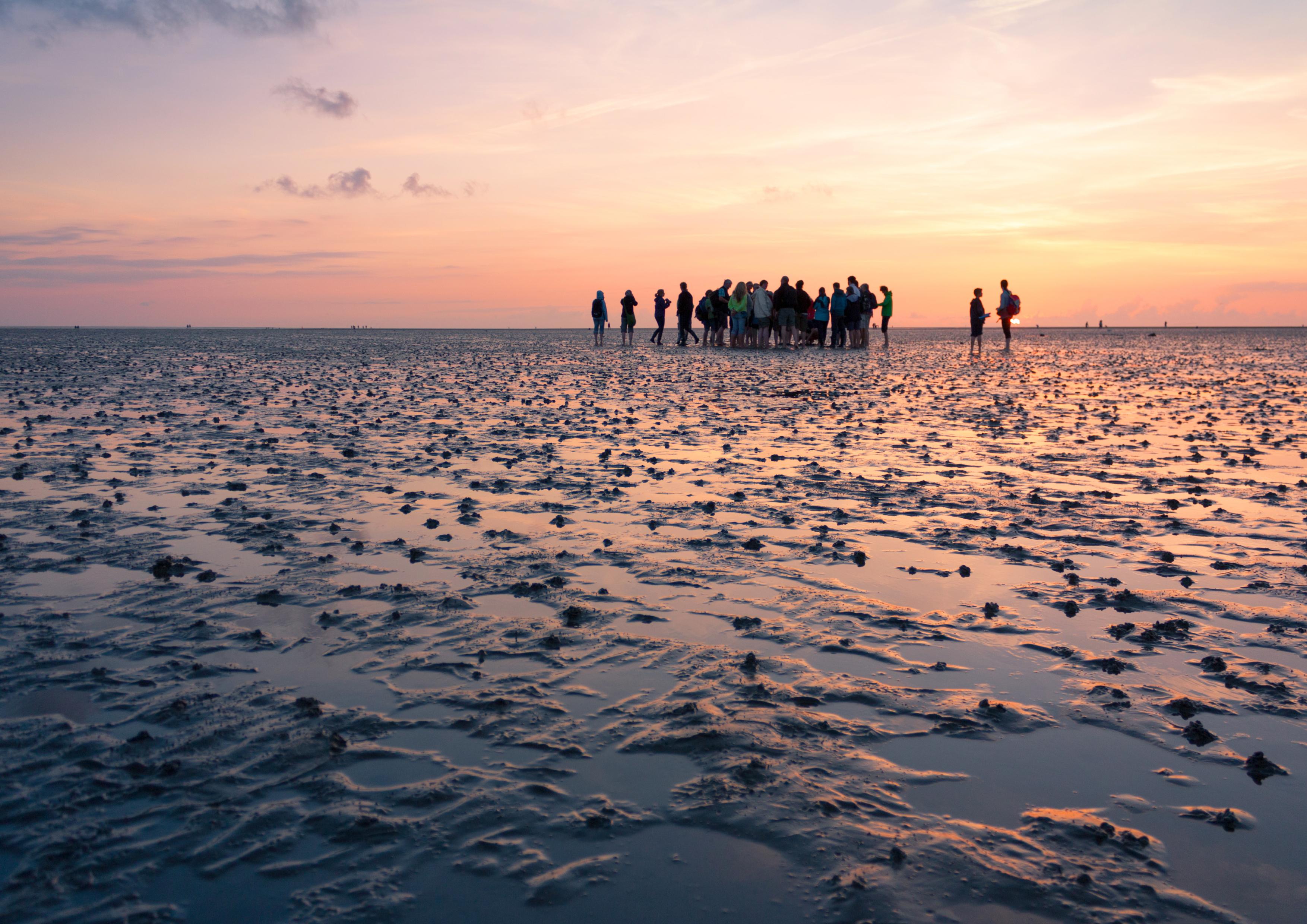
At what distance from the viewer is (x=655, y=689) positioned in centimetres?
483

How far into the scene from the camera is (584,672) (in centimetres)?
506

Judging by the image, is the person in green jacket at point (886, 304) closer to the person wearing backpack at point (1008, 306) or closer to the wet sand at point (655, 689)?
the person wearing backpack at point (1008, 306)

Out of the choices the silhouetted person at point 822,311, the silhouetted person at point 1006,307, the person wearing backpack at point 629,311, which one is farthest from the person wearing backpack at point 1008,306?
the person wearing backpack at point 629,311

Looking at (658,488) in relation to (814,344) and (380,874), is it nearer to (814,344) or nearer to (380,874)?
(380,874)

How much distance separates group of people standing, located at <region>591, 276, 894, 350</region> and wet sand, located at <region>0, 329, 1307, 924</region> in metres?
27.5

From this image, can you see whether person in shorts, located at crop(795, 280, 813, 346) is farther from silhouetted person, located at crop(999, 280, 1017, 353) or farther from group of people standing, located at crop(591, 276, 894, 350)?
silhouetted person, located at crop(999, 280, 1017, 353)

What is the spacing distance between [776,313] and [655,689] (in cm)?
3683

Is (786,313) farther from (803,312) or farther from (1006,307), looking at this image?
(1006,307)

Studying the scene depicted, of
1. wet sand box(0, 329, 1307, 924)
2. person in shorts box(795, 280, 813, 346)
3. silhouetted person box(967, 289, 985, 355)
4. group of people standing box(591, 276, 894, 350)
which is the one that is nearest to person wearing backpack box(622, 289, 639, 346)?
group of people standing box(591, 276, 894, 350)

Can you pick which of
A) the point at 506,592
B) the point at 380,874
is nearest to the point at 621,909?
the point at 380,874

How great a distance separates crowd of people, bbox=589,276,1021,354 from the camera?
3828cm

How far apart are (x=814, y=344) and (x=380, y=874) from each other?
4568 cm

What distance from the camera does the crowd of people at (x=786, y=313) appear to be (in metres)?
38.3

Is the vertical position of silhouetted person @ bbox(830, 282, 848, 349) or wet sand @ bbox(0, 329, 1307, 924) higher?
silhouetted person @ bbox(830, 282, 848, 349)
